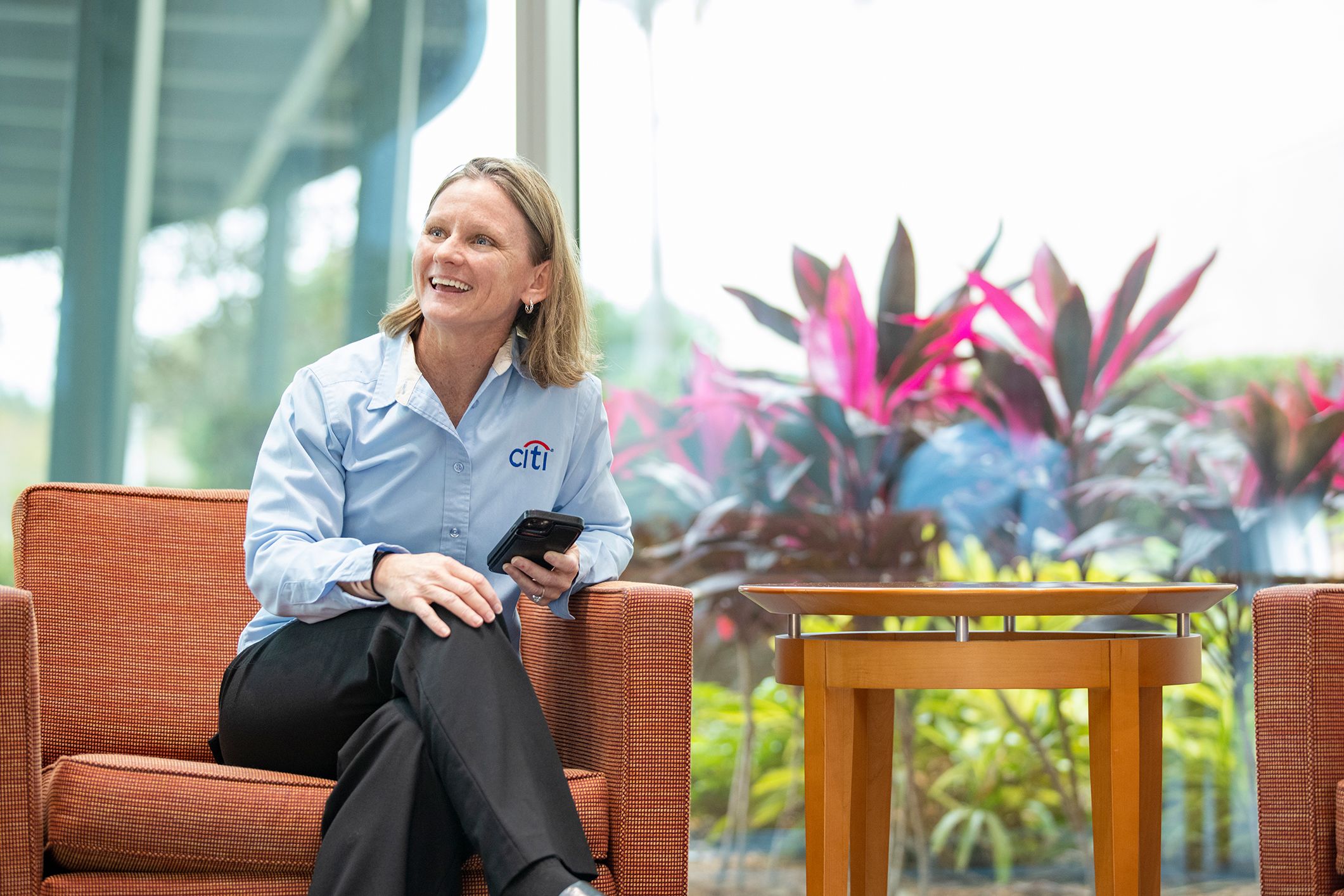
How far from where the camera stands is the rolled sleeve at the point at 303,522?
156cm

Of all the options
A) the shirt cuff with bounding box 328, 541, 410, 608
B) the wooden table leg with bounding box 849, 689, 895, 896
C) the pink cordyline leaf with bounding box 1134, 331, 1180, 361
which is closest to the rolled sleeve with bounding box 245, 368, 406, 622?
the shirt cuff with bounding box 328, 541, 410, 608

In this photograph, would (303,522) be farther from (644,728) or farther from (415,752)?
(644,728)

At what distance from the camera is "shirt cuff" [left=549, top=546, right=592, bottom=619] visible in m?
1.71

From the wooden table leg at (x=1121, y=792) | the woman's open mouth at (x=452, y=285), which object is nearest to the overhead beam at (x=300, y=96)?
the woman's open mouth at (x=452, y=285)

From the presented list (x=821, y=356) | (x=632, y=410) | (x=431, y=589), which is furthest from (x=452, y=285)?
(x=821, y=356)

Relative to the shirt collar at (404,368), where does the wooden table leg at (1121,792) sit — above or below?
below

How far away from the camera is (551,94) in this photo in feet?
9.55

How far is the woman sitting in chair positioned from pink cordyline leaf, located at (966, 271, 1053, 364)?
3.65ft

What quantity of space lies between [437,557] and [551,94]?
65.7 inches

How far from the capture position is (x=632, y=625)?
1.55 m

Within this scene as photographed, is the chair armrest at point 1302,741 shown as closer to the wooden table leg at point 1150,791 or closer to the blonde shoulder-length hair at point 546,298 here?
the wooden table leg at point 1150,791

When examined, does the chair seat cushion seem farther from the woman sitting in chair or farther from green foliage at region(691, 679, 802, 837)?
green foliage at region(691, 679, 802, 837)

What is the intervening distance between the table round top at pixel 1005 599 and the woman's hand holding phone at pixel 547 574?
0.92 feet

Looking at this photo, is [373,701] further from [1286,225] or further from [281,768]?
[1286,225]
